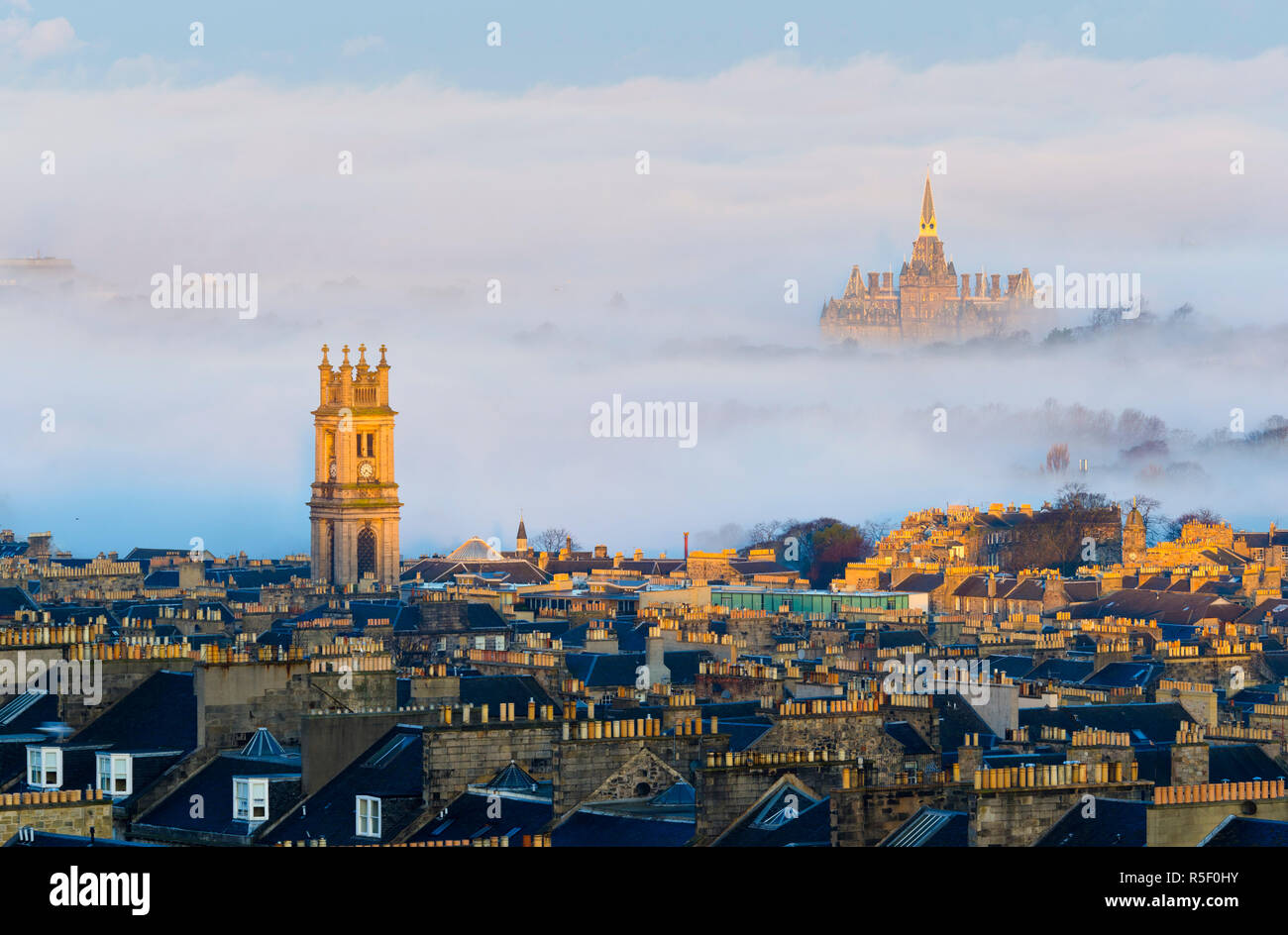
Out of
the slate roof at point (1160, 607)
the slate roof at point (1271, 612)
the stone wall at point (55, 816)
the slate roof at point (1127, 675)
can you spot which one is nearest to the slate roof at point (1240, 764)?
the stone wall at point (55, 816)

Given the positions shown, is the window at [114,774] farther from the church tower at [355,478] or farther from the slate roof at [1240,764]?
the church tower at [355,478]

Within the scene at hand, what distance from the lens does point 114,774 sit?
1971 inches

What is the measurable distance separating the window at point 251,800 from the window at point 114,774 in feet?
10.5

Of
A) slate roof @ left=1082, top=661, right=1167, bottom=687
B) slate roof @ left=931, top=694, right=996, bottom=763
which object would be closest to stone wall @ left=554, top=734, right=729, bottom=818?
slate roof @ left=931, top=694, right=996, bottom=763

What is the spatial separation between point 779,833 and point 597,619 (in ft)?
262

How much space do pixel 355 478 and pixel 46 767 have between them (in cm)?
13848

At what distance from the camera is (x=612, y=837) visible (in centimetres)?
4156

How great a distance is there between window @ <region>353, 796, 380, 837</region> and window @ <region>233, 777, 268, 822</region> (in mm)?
2385

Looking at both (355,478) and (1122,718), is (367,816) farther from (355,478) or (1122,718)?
(355,478)

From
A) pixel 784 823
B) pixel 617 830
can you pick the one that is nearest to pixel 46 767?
pixel 617 830

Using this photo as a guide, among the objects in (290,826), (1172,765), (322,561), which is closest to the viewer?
(290,826)
